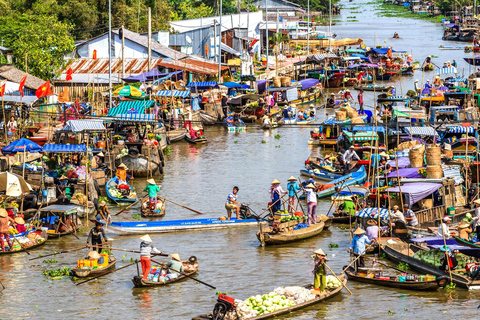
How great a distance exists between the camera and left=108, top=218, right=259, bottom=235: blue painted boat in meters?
23.3

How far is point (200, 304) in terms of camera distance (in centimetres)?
1772

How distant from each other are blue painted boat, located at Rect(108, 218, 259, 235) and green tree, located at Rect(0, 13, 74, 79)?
24.1 metres

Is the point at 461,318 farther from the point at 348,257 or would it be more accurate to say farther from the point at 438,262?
the point at 348,257

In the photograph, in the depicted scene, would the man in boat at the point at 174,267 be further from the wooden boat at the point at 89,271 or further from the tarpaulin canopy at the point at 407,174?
the tarpaulin canopy at the point at 407,174

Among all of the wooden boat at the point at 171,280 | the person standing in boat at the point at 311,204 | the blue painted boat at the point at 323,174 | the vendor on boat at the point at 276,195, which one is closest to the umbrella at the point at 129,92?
the blue painted boat at the point at 323,174

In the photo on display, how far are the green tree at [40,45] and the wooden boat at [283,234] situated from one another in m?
26.9

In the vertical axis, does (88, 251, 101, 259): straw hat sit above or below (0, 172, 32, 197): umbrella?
below

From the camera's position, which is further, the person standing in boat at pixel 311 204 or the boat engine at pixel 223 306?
the person standing in boat at pixel 311 204

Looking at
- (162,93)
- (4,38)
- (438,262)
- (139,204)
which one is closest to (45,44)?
(4,38)

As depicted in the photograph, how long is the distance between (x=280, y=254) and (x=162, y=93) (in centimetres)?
2220

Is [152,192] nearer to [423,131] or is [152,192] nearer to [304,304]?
[304,304]

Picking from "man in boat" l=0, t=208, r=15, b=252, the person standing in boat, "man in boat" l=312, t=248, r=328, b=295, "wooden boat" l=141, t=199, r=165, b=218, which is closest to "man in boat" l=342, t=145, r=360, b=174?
the person standing in boat

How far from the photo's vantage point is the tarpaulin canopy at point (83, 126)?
98.8ft

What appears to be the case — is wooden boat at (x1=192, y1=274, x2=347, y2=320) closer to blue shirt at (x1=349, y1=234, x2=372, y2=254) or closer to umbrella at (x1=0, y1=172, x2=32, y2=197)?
blue shirt at (x1=349, y1=234, x2=372, y2=254)
